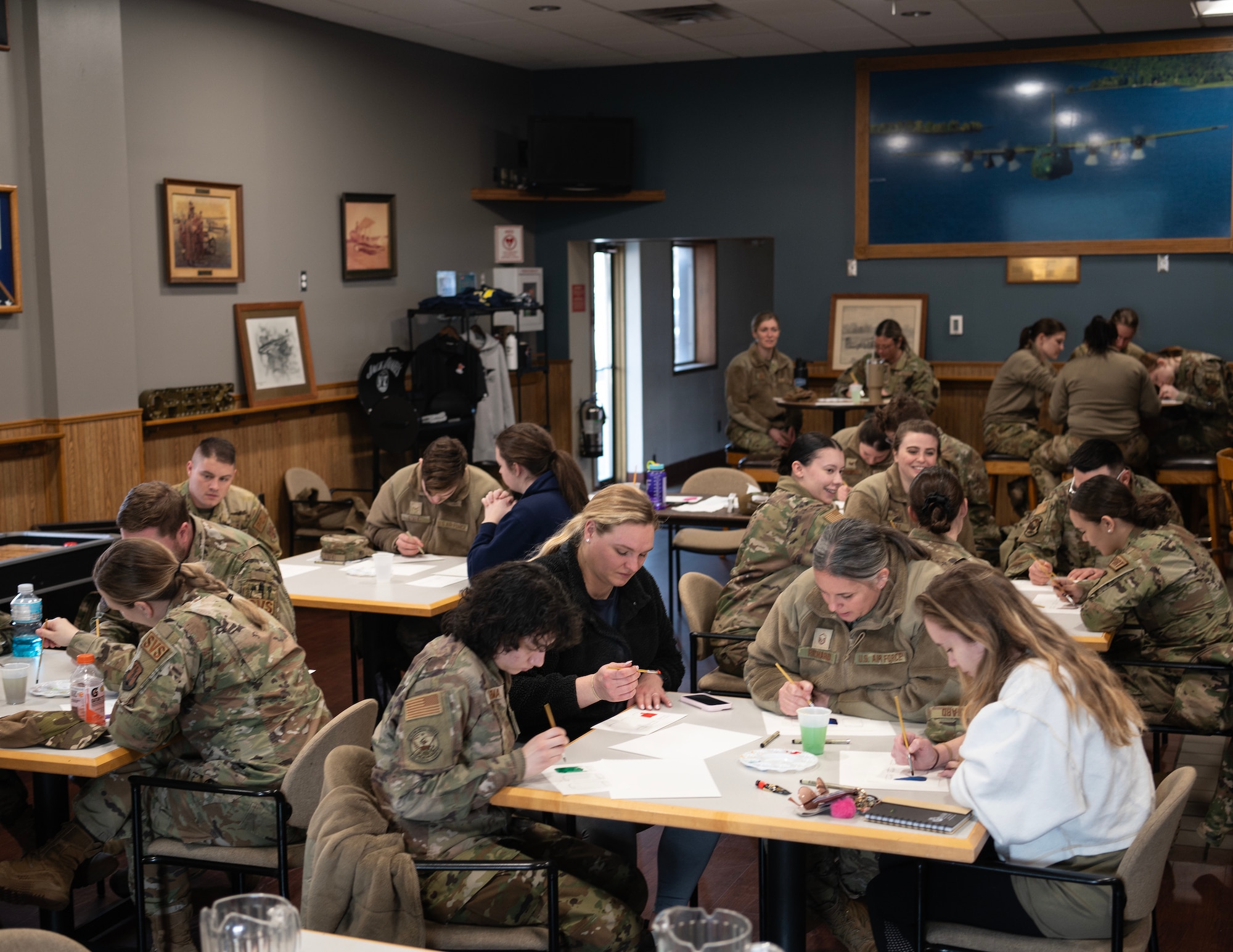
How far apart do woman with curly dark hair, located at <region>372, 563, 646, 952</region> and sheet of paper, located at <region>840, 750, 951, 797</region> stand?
0.62m

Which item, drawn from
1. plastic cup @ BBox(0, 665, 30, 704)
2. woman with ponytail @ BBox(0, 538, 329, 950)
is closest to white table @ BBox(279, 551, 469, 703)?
woman with ponytail @ BBox(0, 538, 329, 950)

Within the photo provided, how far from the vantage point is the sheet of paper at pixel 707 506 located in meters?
6.83

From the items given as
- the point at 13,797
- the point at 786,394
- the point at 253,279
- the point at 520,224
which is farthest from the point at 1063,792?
the point at 520,224

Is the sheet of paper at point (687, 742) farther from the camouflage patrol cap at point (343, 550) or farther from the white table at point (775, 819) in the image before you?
the camouflage patrol cap at point (343, 550)

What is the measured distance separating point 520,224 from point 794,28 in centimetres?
309

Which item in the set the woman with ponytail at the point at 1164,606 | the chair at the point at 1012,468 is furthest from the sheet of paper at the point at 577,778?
the chair at the point at 1012,468

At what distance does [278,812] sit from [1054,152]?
8526mm

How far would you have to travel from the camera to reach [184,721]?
3365mm

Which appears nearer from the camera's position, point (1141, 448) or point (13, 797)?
point (13, 797)

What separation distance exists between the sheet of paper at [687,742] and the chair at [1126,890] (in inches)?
24.4

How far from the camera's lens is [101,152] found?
6.78m

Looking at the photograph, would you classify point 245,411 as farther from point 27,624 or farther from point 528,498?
point 27,624

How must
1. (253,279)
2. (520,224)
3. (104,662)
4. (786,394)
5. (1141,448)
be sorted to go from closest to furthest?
1. (104,662)
2. (253,279)
3. (1141,448)
4. (786,394)
5. (520,224)

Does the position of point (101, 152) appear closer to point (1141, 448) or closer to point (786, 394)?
point (786, 394)
